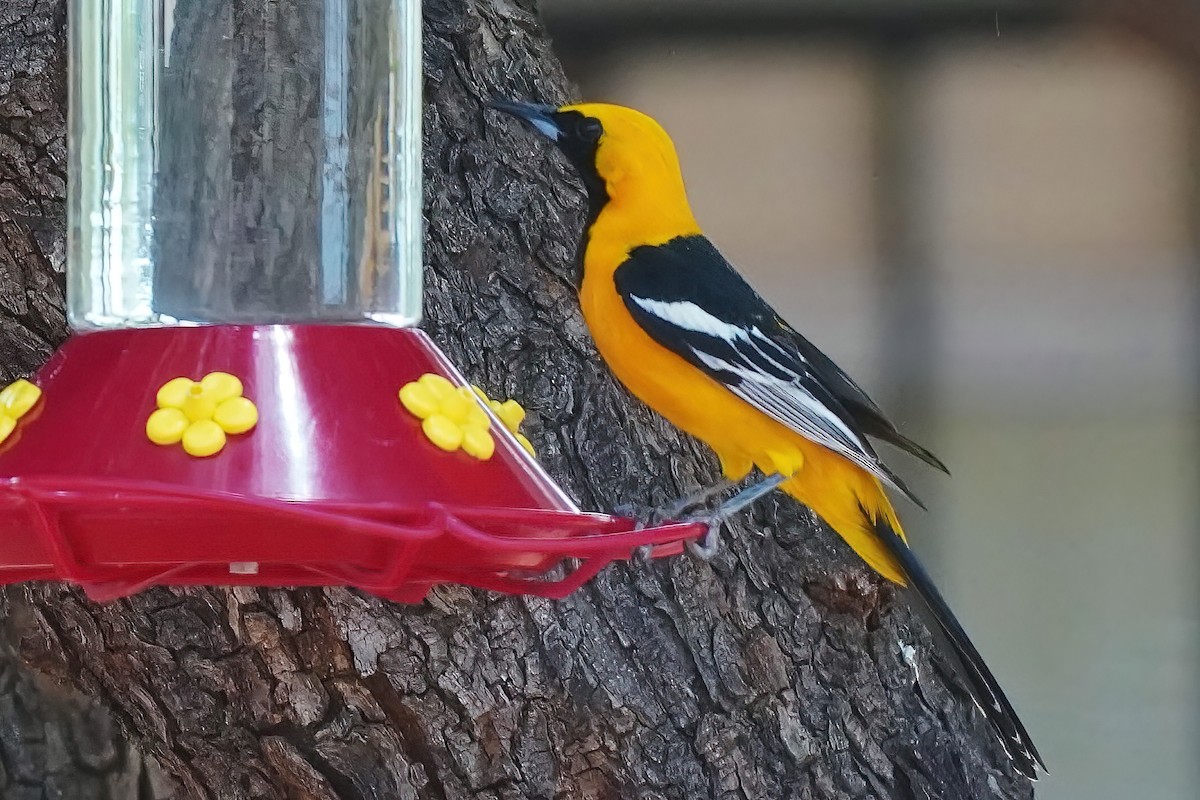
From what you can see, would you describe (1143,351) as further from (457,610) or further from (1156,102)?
(457,610)

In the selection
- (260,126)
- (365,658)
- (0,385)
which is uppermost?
(260,126)

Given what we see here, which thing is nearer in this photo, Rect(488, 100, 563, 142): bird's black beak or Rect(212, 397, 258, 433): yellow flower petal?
Rect(212, 397, 258, 433): yellow flower petal

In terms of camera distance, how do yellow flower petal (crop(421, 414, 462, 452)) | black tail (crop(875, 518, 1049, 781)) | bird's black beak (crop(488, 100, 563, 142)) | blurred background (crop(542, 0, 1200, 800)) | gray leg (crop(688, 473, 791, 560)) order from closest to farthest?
1. yellow flower petal (crop(421, 414, 462, 452))
2. gray leg (crop(688, 473, 791, 560))
3. bird's black beak (crop(488, 100, 563, 142))
4. black tail (crop(875, 518, 1049, 781))
5. blurred background (crop(542, 0, 1200, 800))

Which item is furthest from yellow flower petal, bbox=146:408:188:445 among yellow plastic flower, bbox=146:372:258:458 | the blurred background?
the blurred background

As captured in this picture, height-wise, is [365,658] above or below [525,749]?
above

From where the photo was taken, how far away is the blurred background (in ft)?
8.85

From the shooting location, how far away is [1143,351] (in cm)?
270

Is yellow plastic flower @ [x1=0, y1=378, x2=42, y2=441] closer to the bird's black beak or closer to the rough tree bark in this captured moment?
the rough tree bark

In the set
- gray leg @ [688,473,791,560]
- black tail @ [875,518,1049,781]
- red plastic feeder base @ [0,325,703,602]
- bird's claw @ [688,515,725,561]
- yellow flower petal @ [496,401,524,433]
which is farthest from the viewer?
black tail @ [875,518,1049,781]

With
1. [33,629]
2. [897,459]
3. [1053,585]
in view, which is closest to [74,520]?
[33,629]

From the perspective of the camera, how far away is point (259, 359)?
102cm

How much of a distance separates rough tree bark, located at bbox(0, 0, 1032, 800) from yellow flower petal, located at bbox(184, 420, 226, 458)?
0.93 meters

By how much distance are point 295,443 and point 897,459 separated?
6.24 ft

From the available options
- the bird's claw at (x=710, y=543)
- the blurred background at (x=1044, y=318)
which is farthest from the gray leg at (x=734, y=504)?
the blurred background at (x=1044, y=318)
